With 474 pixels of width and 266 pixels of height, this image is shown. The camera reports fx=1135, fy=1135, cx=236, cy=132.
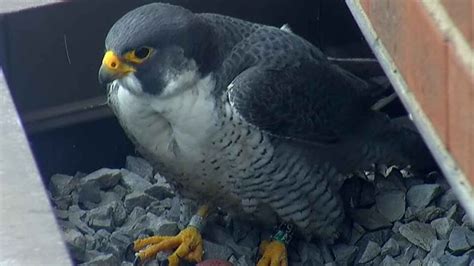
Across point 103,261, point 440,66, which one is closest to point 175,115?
point 103,261

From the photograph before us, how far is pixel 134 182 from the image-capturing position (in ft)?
12.8

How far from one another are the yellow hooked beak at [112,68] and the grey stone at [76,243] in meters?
0.65

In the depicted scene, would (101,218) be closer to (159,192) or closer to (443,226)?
(159,192)

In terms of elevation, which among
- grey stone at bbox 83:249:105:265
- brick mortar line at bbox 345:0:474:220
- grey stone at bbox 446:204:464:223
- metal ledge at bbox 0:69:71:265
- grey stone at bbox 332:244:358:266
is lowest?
grey stone at bbox 332:244:358:266

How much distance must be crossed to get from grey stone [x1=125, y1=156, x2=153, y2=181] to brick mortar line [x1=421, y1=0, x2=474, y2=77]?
2060 mm

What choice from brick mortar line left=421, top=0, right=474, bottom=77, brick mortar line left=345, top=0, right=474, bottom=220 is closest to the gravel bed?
brick mortar line left=345, top=0, right=474, bottom=220

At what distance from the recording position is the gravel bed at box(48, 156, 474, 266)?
3500 mm

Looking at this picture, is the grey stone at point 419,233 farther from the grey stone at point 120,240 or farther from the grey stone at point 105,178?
the grey stone at point 105,178

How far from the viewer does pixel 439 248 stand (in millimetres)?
3447

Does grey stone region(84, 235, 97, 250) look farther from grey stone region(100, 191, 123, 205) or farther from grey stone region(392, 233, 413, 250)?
grey stone region(392, 233, 413, 250)

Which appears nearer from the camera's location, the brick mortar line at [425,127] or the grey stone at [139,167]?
the brick mortar line at [425,127]

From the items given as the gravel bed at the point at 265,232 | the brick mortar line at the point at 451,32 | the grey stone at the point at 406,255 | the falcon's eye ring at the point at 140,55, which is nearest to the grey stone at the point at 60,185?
the gravel bed at the point at 265,232

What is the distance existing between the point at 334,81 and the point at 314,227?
0.46m

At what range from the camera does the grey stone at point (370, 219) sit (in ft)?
12.0
